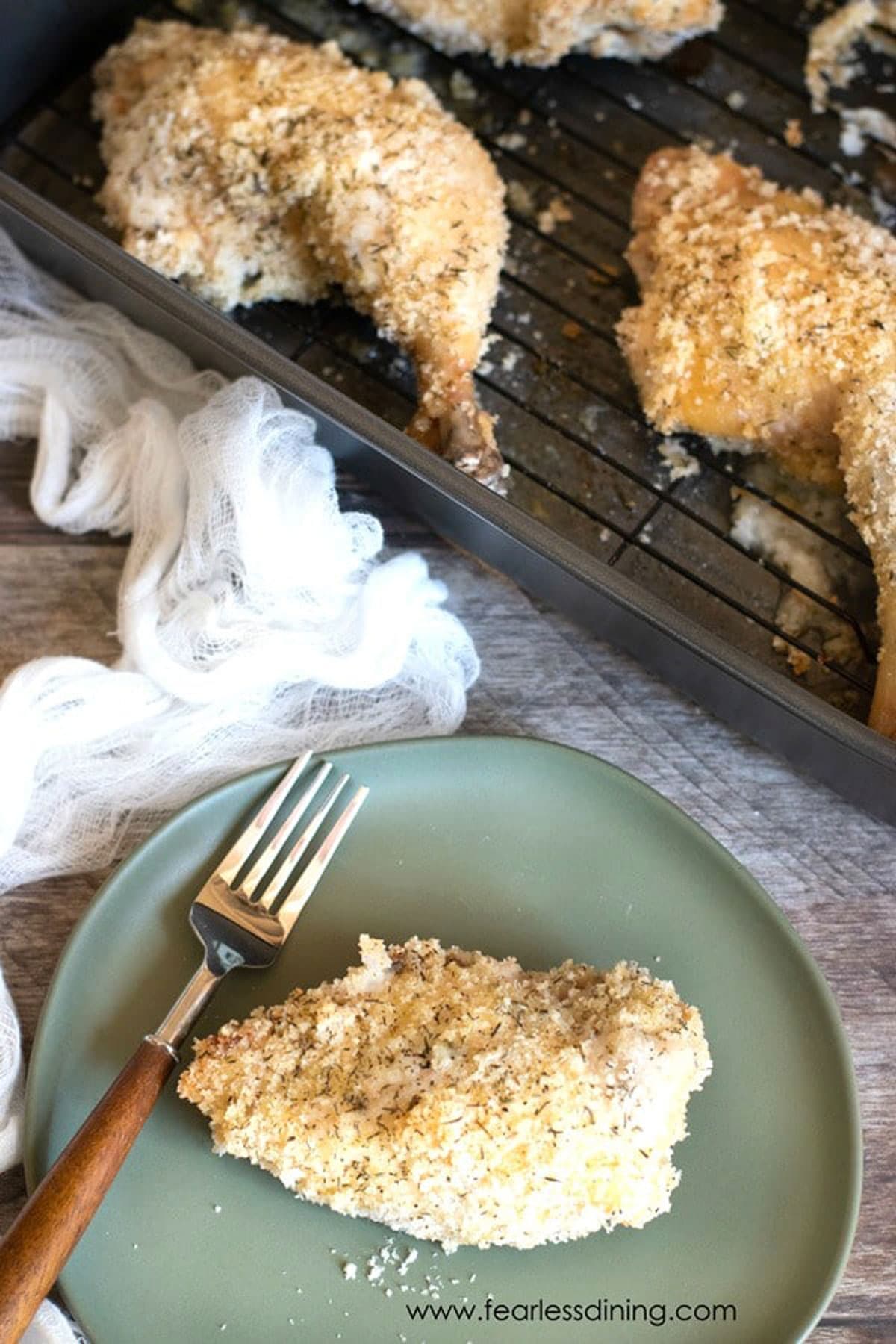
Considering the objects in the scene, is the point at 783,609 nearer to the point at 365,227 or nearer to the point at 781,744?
the point at 781,744

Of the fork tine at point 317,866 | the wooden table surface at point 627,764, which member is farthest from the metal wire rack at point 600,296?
the fork tine at point 317,866

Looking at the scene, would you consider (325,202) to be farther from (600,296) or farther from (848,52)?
(848,52)

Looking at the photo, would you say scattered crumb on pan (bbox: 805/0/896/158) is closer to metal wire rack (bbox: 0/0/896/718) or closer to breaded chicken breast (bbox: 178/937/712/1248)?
metal wire rack (bbox: 0/0/896/718)

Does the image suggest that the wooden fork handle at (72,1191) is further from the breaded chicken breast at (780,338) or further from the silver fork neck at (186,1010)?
the breaded chicken breast at (780,338)

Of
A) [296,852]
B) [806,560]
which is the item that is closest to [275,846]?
[296,852]

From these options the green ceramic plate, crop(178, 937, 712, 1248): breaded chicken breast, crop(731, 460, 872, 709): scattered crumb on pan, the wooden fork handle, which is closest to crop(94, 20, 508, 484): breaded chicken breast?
crop(731, 460, 872, 709): scattered crumb on pan

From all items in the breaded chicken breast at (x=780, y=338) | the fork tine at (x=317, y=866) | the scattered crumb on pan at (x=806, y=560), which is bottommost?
the fork tine at (x=317, y=866)

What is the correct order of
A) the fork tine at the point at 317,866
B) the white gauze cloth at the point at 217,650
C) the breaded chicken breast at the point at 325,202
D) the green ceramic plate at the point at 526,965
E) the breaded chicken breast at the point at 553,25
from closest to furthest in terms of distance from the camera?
the green ceramic plate at the point at 526,965, the fork tine at the point at 317,866, the white gauze cloth at the point at 217,650, the breaded chicken breast at the point at 325,202, the breaded chicken breast at the point at 553,25
